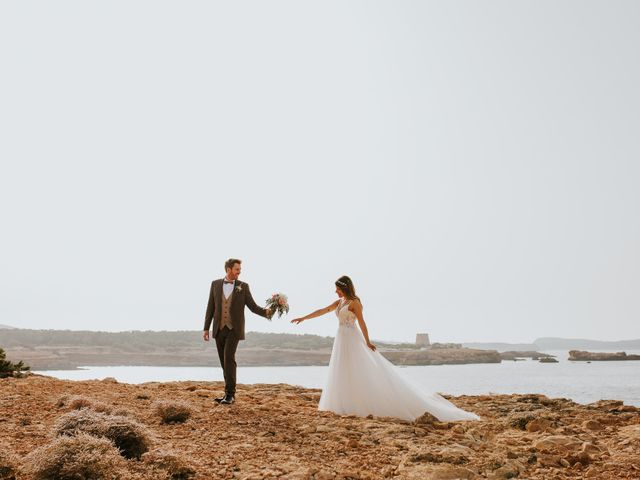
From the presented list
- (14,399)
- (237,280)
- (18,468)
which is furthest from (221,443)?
(14,399)

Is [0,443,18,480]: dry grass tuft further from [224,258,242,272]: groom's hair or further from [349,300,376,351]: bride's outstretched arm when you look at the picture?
[349,300,376,351]: bride's outstretched arm

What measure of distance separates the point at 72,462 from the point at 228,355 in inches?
212

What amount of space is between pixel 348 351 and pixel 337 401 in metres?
1.02

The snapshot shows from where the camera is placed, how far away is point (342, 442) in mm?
8266

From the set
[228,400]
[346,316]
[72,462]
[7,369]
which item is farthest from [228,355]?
[7,369]

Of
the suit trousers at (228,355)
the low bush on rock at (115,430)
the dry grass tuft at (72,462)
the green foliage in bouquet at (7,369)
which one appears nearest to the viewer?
the dry grass tuft at (72,462)

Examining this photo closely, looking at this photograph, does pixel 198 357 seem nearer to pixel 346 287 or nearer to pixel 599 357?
pixel 599 357

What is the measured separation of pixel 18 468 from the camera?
645 cm

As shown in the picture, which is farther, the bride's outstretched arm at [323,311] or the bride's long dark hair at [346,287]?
the bride's outstretched arm at [323,311]

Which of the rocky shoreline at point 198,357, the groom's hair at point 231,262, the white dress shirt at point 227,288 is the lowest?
the rocky shoreline at point 198,357

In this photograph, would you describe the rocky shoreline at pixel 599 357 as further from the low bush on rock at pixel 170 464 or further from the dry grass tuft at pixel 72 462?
the dry grass tuft at pixel 72 462

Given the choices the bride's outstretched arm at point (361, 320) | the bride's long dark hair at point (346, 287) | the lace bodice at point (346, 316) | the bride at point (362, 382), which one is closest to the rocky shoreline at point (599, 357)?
the bride at point (362, 382)

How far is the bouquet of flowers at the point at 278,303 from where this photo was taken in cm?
1225

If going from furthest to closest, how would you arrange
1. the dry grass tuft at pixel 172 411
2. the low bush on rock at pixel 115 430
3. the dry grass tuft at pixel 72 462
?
the dry grass tuft at pixel 172 411 < the low bush on rock at pixel 115 430 < the dry grass tuft at pixel 72 462
